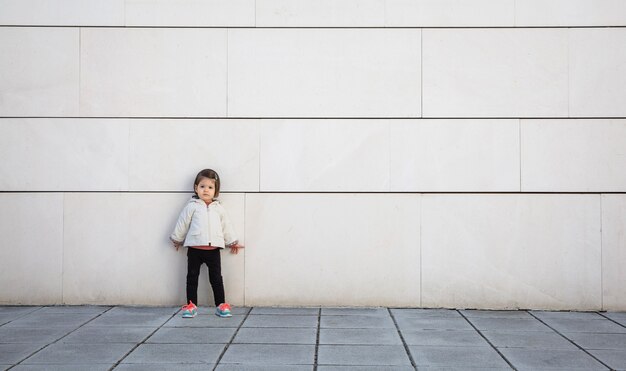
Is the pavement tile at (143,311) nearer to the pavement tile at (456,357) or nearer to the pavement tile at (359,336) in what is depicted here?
the pavement tile at (359,336)

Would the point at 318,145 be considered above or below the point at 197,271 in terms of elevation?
above

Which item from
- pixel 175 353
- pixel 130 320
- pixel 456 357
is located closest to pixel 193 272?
pixel 130 320

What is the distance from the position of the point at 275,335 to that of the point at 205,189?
5.77ft

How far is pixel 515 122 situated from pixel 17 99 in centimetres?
537

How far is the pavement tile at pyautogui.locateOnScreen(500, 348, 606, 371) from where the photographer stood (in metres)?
4.08

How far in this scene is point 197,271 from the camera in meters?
5.95

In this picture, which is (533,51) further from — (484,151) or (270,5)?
(270,5)

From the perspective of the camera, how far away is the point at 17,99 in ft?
20.3

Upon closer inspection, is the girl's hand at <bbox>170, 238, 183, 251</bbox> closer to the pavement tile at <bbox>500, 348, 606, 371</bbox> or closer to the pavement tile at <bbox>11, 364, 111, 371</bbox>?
the pavement tile at <bbox>11, 364, 111, 371</bbox>

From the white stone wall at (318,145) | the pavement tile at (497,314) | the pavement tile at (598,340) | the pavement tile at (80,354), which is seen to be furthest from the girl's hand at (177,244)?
the pavement tile at (598,340)

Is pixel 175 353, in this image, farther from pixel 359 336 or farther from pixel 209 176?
pixel 209 176

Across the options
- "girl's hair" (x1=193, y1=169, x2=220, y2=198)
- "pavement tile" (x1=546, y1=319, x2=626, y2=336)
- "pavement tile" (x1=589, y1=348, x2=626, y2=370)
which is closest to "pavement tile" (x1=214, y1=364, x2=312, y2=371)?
"pavement tile" (x1=589, y1=348, x2=626, y2=370)

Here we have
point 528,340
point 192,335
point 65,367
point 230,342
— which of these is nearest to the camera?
point 65,367

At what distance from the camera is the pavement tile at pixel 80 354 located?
13.6 feet
